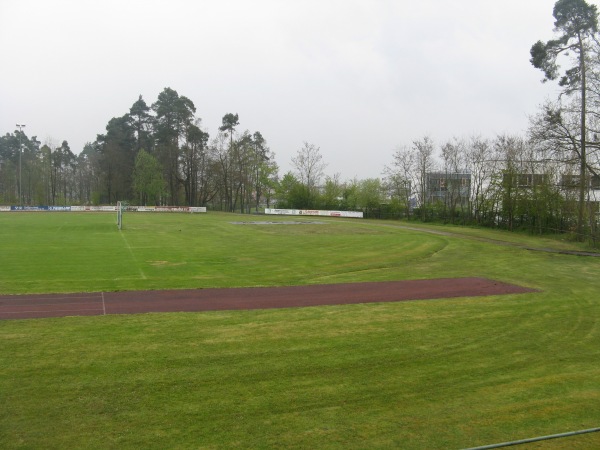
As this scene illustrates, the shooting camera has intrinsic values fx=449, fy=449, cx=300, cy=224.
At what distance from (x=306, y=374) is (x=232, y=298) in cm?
675

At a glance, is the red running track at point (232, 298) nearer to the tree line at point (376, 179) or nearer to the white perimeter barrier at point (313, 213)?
the tree line at point (376, 179)

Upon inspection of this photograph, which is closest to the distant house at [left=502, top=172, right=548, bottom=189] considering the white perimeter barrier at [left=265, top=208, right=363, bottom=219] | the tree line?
the tree line

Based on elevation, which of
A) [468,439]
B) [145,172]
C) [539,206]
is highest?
[145,172]

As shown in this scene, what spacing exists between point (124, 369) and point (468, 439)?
19.0ft

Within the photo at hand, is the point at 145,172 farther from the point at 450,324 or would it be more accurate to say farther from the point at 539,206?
the point at 450,324

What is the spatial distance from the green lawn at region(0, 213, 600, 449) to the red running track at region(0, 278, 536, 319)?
2.73 ft

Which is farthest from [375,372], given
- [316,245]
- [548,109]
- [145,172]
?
[145,172]

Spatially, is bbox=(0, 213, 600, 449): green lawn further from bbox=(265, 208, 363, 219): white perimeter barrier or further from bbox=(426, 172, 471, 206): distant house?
bbox=(265, 208, 363, 219): white perimeter barrier

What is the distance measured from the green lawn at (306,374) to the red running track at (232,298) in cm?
83

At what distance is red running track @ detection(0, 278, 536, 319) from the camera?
41.1ft

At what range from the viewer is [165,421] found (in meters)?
6.27

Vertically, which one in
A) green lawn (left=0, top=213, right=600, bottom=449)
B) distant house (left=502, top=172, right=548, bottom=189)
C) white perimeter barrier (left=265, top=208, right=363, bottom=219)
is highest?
distant house (left=502, top=172, right=548, bottom=189)

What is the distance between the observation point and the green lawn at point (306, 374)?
607 cm

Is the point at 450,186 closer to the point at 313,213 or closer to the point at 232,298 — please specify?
the point at 313,213
